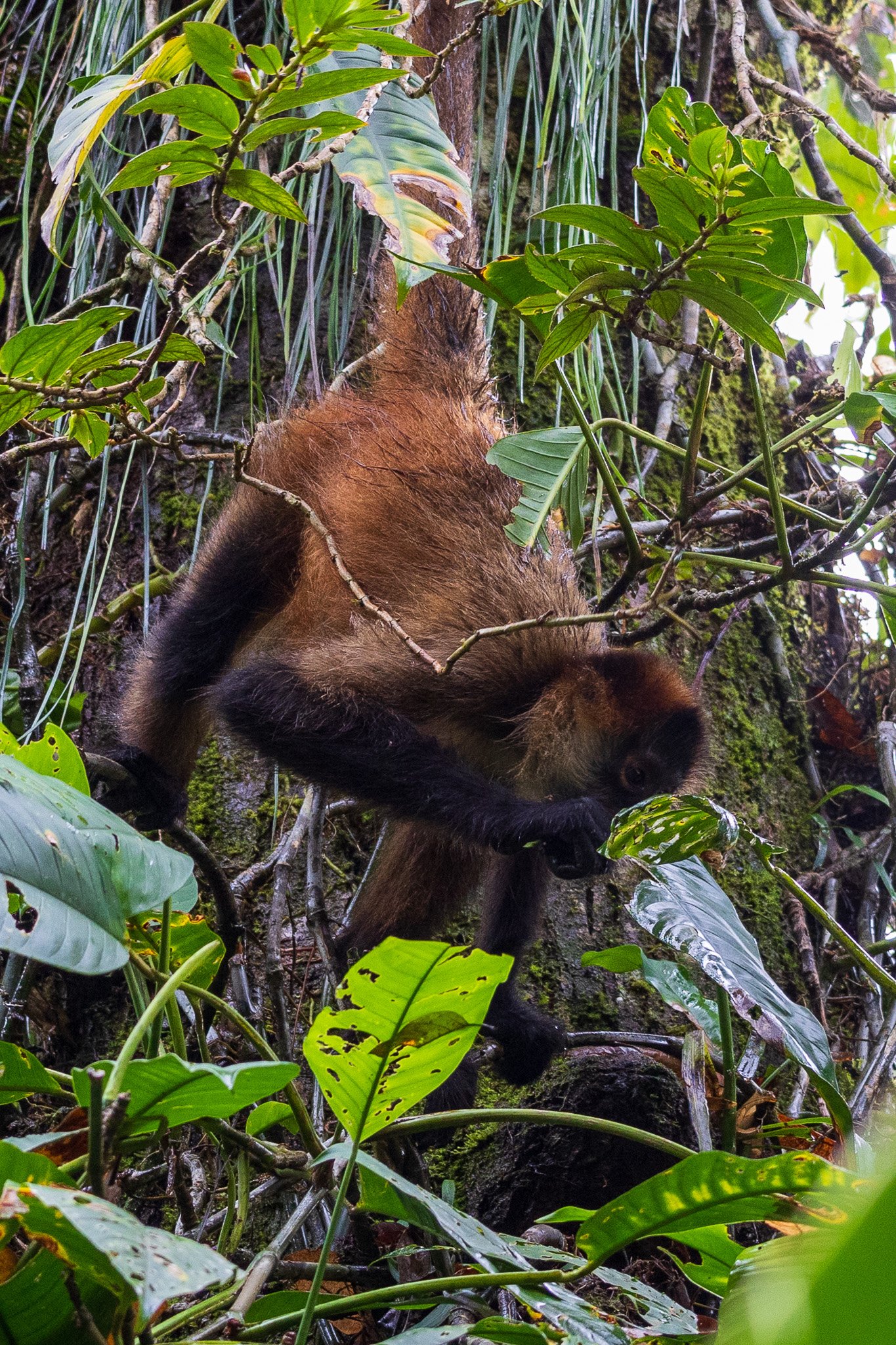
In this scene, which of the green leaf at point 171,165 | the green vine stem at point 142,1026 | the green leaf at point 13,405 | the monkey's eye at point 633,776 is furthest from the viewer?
the monkey's eye at point 633,776

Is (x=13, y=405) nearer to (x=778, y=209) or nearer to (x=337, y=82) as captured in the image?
(x=337, y=82)

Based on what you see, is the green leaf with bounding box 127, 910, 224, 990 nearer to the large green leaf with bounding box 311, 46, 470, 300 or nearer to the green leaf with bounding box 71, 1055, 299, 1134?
the green leaf with bounding box 71, 1055, 299, 1134

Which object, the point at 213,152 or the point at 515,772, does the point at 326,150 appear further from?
the point at 515,772

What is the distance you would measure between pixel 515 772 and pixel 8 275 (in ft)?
8.45

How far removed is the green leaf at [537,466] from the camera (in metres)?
2.20

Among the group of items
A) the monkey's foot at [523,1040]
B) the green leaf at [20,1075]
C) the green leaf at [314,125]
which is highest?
the green leaf at [314,125]

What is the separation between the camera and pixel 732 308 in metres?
1.79

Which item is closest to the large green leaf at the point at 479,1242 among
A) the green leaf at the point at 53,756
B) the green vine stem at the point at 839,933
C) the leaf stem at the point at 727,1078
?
the leaf stem at the point at 727,1078

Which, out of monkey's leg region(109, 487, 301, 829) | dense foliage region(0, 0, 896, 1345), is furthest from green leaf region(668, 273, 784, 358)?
monkey's leg region(109, 487, 301, 829)

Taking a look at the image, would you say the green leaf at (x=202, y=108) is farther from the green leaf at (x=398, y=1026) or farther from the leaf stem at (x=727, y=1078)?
the leaf stem at (x=727, y=1078)

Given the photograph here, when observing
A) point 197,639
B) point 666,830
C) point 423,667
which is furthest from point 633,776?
point 197,639

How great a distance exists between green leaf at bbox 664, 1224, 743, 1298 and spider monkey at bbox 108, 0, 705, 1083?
1.15 m

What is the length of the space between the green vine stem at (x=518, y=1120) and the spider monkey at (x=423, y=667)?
105 centimetres

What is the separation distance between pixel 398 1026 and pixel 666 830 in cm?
78
